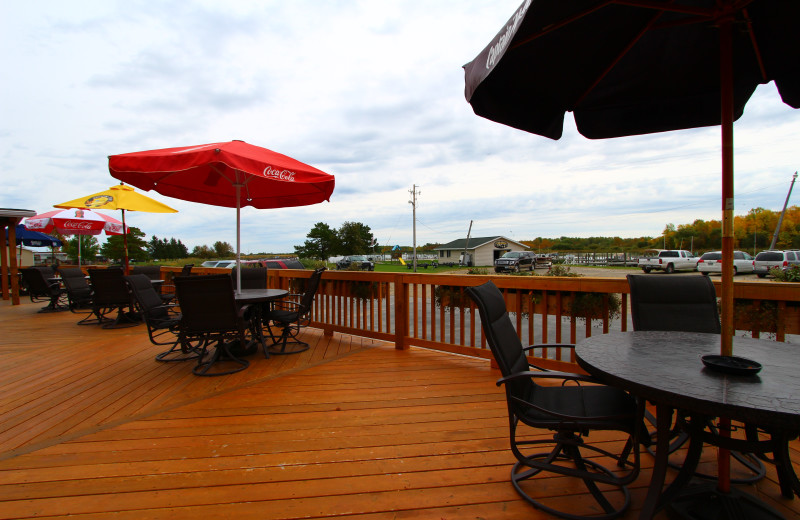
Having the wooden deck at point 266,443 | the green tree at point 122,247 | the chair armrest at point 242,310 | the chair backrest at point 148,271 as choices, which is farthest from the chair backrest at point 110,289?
the green tree at point 122,247

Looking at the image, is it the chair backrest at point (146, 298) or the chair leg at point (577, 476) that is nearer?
the chair leg at point (577, 476)

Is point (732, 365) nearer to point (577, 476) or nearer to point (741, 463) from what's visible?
point (577, 476)

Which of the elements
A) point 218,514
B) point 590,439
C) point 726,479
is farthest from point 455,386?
point 218,514

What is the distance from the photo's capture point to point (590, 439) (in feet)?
6.93

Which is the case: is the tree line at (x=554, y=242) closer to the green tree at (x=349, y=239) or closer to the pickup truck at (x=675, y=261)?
the green tree at (x=349, y=239)

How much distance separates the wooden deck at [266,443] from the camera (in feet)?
Answer: 5.12

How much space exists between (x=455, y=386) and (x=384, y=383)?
0.61 metres

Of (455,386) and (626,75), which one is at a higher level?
(626,75)

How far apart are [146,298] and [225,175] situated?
1.77 metres

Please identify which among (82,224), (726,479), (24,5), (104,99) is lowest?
(726,479)

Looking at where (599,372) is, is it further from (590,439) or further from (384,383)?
(384,383)

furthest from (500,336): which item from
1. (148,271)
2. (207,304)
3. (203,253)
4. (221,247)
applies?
(221,247)

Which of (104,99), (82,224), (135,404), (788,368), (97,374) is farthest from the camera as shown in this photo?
(82,224)

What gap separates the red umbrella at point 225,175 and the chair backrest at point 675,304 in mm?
2896
